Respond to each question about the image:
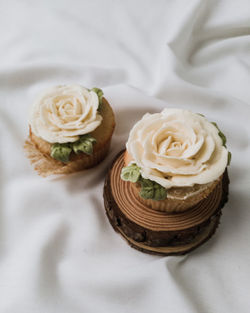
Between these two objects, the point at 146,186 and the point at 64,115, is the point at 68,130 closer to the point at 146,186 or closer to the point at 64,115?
the point at 64,115

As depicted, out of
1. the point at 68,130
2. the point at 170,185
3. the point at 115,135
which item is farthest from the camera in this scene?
the point at 115,135

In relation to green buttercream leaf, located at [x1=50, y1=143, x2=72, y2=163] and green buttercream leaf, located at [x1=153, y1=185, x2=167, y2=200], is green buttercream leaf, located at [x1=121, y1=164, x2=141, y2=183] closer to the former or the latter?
green buttercream leaf, located at [x1=153, y1=185, x2=167, y2=200]

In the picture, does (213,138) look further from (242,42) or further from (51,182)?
(242,42)

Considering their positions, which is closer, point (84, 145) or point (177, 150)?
point (177, 150)

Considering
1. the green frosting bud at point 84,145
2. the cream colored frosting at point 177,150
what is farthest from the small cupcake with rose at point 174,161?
the green frosting bud at point 84,145

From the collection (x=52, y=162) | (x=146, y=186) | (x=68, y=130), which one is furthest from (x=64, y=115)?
(x=146, y=186)

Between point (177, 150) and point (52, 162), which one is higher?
point (177, 150)

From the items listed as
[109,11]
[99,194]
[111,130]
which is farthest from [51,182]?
[109,11]

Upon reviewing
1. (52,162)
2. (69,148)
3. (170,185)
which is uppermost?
(170,185)

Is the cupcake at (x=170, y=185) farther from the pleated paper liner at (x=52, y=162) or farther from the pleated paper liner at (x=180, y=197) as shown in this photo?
the pleated paper liner at (x=52, y=162)
